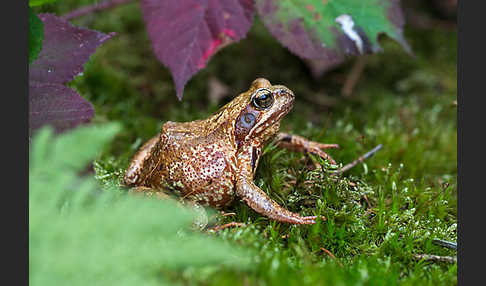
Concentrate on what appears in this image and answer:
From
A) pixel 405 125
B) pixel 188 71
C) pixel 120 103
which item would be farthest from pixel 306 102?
pixel 188 71

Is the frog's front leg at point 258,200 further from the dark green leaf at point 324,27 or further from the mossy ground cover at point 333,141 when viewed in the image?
the dark green leaf at point 324,27

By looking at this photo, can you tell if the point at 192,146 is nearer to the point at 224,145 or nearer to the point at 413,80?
the point at 224,145

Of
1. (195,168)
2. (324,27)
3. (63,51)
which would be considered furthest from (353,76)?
(63,51)

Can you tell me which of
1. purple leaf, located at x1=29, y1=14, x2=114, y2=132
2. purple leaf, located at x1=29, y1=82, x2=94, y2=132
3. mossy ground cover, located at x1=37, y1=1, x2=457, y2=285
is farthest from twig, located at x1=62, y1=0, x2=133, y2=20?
purple leaf, located at x1=29, y1=82, x2=94, y2=132

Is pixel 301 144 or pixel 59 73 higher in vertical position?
pixel 59 73

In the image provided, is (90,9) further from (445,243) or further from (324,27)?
(445,243)

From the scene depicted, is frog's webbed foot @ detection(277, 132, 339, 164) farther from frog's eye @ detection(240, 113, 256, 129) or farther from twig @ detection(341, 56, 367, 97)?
twig @ detection(341, 56, 367, 97)

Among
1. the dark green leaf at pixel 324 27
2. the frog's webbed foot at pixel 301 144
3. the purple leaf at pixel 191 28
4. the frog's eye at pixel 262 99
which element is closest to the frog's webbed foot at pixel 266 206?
the frog's eye at pixel 262 99
